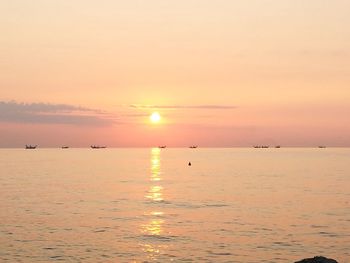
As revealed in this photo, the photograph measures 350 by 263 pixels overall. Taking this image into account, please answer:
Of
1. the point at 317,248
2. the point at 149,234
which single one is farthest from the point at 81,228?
the point at 317,248

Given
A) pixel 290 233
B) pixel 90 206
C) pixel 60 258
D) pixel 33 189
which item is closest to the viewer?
pixel 60 258

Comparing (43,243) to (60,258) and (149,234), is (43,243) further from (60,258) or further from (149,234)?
(149,234)

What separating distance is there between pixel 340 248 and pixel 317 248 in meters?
2.28

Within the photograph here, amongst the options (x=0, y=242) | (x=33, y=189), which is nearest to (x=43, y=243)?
(x=0, y=242)

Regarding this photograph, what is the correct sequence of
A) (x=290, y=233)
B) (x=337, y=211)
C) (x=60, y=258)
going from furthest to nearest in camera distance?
(x=337, y=211)
(x=290, y=233)
(x=60, y=258)

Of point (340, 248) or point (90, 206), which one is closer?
point (340, 248)

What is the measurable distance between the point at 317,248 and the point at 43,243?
28573 millimetres

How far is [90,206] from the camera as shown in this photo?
262 feet

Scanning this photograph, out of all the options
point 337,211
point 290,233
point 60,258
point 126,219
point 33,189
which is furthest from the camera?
point 33,189

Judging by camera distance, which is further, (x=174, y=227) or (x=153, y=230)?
(x=174, y=227)

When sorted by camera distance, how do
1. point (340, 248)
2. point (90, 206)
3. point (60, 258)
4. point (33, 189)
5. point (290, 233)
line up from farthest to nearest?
point (33, 189) < point (90, 206) < point (290, 233) < point (340, 248) < point (60, 258)

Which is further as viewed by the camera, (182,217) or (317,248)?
(182,217)

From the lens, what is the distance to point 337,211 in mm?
72562

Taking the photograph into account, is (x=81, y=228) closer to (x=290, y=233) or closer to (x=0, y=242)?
(x=0, y=242)
